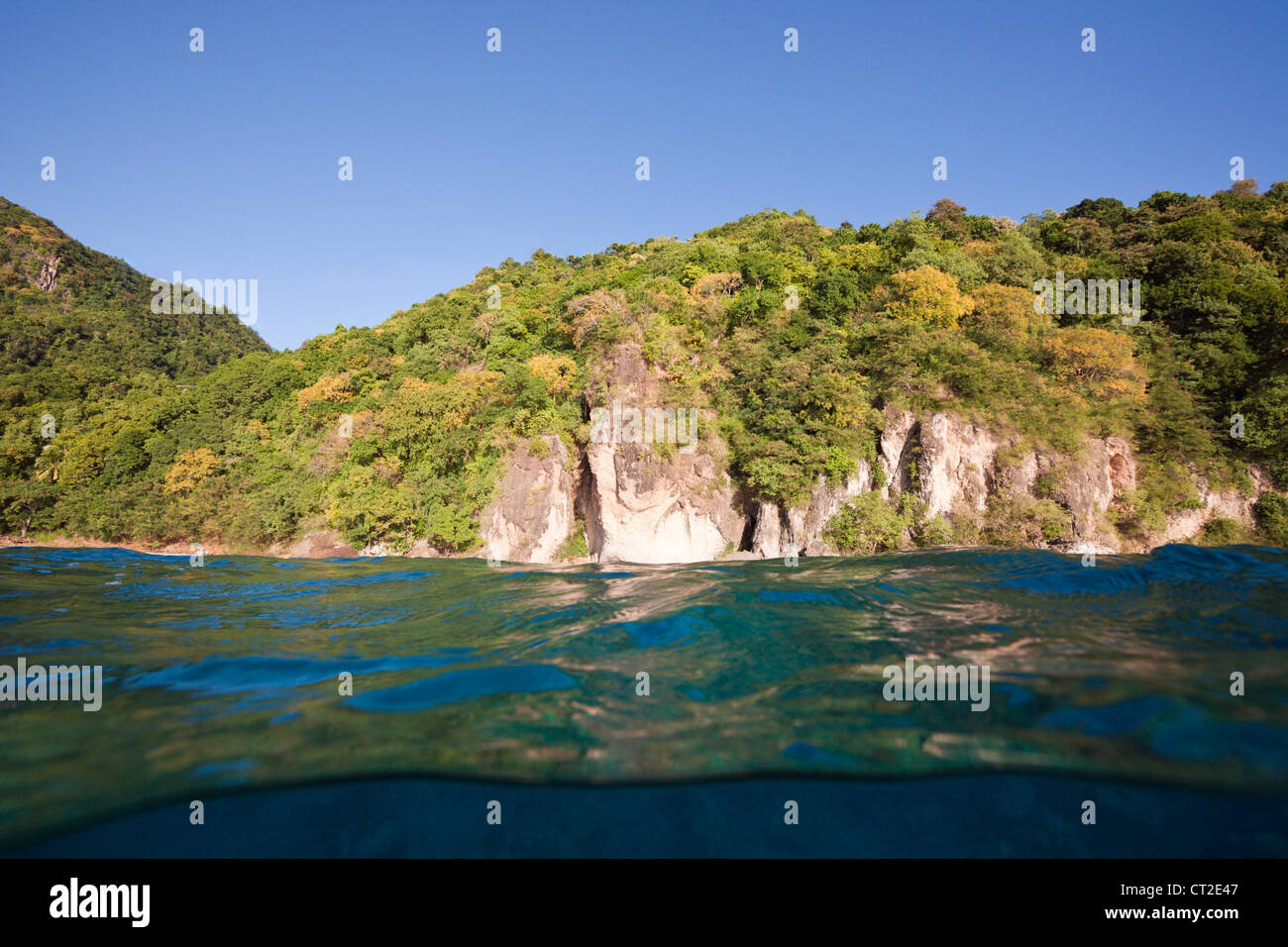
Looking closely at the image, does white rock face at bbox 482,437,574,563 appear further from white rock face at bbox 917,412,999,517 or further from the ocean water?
the ocean water

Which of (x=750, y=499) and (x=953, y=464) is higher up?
(x=953, y=464)

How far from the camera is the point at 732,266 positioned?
35.6 metres

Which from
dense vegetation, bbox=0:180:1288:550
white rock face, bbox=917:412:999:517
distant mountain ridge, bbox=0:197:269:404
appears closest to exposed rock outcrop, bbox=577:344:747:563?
dense vegetation, bbox=0:180:1288:550

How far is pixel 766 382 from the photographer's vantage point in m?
25.2

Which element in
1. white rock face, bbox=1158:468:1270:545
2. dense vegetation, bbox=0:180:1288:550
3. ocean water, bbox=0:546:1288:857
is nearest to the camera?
ocean water, bbox=0:546:1288:857

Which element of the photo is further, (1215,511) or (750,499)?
(750,499)

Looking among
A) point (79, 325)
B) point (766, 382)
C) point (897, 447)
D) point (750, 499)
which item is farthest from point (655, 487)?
point (79, 325)

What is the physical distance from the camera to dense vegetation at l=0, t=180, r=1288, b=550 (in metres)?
23.6

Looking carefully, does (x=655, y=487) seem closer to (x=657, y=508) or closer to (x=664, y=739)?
(x=657, y=508)

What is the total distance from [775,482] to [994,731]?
20.2 m

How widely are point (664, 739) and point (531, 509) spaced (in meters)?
23.3

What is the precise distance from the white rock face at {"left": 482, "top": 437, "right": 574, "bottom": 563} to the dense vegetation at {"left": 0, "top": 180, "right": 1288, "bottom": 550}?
1116 mm
